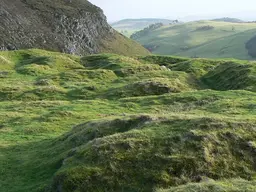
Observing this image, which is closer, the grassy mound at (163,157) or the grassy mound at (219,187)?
the grassy mound at (219,187)

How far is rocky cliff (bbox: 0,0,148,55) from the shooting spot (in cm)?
10812

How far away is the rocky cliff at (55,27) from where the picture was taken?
355ft

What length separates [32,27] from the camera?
11519 cm

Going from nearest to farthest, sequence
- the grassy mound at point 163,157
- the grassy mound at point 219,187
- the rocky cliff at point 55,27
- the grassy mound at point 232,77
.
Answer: the grassy mound at point 219,187 → the grassy mound at point 163,157 → the grassy mound at point 232,77 → the rocky cliff at point 55,27

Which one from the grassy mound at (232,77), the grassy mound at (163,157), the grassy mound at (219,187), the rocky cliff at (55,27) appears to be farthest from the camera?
the rocky cliff at (55,27)

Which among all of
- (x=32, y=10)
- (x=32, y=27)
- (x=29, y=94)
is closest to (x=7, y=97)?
(x=29, y=94)

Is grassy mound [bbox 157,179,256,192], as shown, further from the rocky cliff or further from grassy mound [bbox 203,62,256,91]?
the rocky cliff

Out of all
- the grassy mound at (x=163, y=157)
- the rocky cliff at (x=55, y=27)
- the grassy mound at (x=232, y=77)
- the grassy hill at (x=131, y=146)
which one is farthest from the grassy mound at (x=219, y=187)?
the rocky cliff at (x=55, y=27)

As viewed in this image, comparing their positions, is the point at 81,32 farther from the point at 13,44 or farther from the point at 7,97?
the point at 7,97

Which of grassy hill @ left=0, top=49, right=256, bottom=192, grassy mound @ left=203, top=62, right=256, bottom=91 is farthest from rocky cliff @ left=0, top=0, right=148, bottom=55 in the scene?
grassy hill @ left=0, top=49, right=256, bottom=192

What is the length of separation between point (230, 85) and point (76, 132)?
3354cm

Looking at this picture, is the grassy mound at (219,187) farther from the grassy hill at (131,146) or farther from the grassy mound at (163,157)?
the grassy mound at (163,157)

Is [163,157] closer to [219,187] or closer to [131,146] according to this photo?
[131,146]

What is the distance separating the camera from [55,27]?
122688 millimetres
